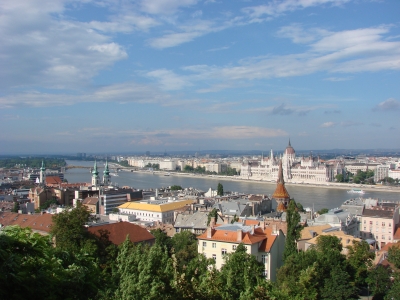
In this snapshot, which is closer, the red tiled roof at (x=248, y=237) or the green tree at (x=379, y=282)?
the green tree at (x=379, y=282)

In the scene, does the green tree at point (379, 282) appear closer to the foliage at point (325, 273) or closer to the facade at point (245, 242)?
the foliage at point (325, 273)

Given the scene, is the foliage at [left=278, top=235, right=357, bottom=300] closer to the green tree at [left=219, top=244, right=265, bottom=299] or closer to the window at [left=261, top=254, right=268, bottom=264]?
the window at [left=261, top=254, right=268, bottom=264]

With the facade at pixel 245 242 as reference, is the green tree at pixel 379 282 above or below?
below

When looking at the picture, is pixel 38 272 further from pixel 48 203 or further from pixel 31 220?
pixel 48 203

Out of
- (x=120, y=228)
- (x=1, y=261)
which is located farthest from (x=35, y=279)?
(x=120, y=228)

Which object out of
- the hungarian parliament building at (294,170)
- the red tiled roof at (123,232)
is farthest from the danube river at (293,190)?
the red tiled roof at (123,232)
